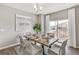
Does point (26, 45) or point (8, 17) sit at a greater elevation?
point (8, 17)

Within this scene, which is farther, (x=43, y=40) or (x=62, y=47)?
(x=43, y=40)

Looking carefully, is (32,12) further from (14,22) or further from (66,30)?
(66,30)

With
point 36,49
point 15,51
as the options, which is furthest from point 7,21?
point 36,49

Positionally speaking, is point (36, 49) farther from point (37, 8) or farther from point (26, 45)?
point (37, 8)

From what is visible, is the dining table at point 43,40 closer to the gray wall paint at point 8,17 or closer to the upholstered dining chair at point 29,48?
the upholstered dining chair at point 29,48

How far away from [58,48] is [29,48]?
57cm

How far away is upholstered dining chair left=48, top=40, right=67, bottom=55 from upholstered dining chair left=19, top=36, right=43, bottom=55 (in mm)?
210

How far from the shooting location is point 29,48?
1575 millimetres

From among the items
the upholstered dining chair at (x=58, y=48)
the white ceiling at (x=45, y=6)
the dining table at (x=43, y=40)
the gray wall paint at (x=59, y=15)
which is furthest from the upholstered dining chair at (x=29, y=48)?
the gray wall paint at (x=59, y=15)

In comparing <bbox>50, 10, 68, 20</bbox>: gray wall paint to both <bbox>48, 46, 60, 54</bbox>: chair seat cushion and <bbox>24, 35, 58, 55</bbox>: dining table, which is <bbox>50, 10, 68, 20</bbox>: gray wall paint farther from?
<bbox>48, 46, 60, 54</bbox>: chair seat cushion

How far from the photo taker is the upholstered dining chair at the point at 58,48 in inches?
58.1

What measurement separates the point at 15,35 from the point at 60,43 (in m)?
0.91

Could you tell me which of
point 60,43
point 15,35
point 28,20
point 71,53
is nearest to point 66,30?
point 60,43

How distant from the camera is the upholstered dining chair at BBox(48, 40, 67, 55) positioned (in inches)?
58.1
